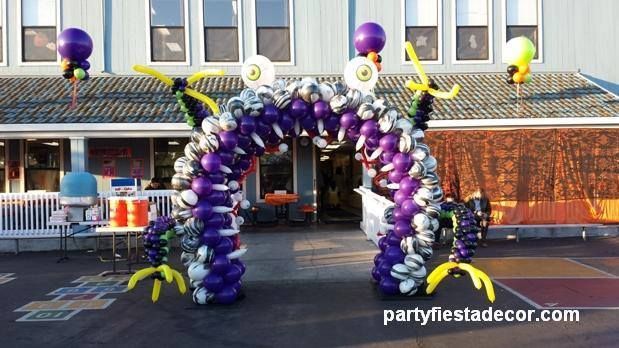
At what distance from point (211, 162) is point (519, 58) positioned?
4.37 meters

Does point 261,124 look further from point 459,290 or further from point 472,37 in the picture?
point 472,37

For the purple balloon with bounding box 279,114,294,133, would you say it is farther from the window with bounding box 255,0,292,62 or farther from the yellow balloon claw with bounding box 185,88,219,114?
the window with bounding box 255,0,292,62

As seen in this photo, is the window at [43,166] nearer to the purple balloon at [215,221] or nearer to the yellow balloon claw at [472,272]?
the purple balloon at [215,221]

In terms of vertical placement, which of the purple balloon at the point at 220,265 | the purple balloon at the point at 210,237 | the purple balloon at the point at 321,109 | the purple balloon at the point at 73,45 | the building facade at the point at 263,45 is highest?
the building facade at the point at 263,45

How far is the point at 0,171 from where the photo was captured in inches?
552

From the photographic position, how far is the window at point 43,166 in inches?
553

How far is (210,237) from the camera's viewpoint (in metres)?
6.68

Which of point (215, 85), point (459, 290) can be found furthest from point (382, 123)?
point (215, 85)

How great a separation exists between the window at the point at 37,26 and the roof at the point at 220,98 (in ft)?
2.97

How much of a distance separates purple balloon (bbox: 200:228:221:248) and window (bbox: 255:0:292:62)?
8.59 metres

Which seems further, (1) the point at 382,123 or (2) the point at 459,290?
(2) the point at 459,290

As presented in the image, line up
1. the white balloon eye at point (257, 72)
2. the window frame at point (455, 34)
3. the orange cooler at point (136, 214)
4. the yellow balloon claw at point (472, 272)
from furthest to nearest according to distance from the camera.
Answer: the window frame at point (455, 34), the orange cooler at point (136, 214), the white balloon eye at point (257, 72), the yellow balloon claw at point (472, 272)

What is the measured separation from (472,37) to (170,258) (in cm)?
1025

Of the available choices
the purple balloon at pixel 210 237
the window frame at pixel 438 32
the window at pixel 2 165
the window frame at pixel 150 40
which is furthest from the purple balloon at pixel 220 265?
the window at pixel 2 165
